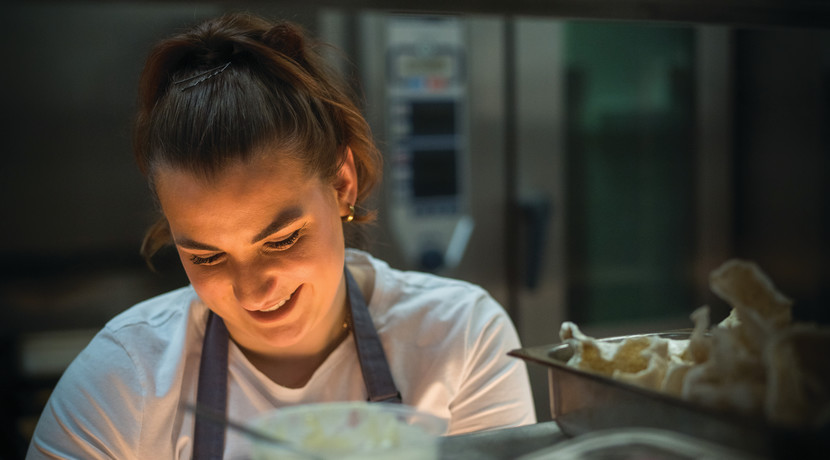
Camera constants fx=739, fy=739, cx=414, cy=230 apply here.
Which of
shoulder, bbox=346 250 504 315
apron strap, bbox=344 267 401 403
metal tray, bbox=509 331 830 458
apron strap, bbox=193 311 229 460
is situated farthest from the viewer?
shoulder, bbox=346 250 504 315

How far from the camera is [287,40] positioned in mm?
1174

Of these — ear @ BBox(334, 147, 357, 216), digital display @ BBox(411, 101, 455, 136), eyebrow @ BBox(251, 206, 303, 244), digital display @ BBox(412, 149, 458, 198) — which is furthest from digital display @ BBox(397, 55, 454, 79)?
eyebrow @ BBox(251, 206, 303, 244)

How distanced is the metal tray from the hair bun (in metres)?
0.71

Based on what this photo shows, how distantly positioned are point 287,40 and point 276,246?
36 centimetres

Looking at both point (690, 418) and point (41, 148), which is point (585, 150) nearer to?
point (41, 148)

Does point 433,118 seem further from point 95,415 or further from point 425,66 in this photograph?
point 95,415

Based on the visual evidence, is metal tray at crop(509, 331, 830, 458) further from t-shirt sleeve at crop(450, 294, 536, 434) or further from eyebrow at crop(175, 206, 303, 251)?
t-shirt sleeve at crop(450, 294, 536, 434)

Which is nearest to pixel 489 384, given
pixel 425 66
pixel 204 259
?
pixel 204 259

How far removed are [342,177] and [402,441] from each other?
77 centimetres

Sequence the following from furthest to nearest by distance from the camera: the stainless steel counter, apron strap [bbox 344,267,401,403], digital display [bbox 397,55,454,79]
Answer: digital display [bbox 397,55,454,79]
apron strap [bbox 344,267,401,403]
the stainless steel counter

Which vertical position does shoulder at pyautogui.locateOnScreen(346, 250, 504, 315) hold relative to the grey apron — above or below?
above

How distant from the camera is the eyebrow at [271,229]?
97cm

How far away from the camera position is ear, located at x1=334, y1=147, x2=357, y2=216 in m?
1.26

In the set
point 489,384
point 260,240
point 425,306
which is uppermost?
point 260,240
